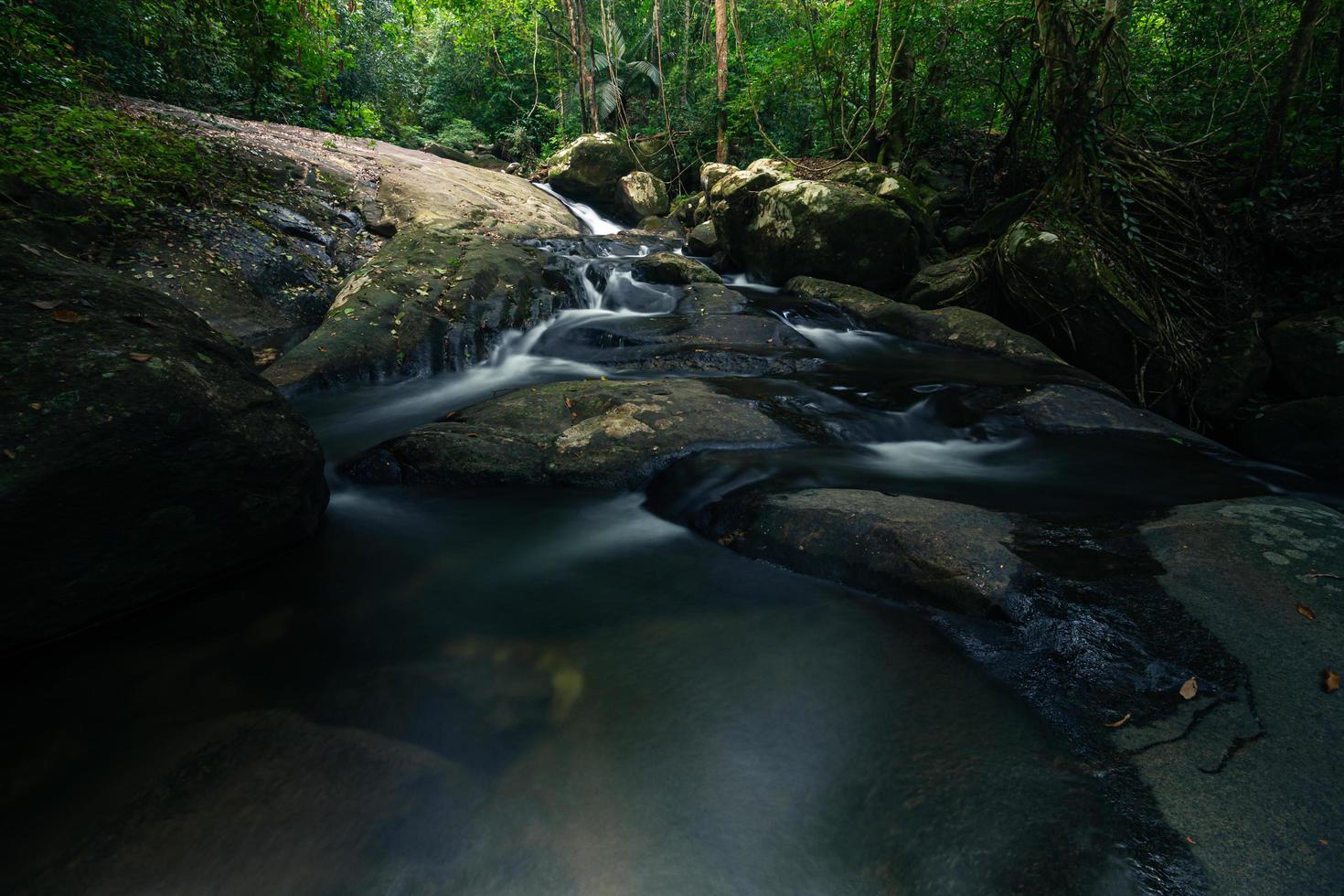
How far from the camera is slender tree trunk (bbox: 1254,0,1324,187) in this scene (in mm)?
5691

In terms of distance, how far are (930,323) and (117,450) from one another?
723cm

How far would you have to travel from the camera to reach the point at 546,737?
6.73 feet

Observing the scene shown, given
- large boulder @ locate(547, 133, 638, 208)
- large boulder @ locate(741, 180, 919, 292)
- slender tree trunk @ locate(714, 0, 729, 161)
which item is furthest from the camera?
large boulder @ locate(547, 133, 638, 208)

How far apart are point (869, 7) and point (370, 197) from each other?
27.2 feet

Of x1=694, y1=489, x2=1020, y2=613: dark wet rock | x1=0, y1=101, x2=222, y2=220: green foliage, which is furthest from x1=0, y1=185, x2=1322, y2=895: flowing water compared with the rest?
x1=0, y1=101, x2=222, y2=220: green foliage

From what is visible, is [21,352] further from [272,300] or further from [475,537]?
[272,300]

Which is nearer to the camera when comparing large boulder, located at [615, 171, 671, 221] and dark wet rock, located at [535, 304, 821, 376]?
dark wet rock, located at [535, 304, 821, 376]

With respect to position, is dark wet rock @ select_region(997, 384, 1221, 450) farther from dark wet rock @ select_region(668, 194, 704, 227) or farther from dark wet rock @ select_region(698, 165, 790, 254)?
dark wet rock @ select_region(668, 194, 704, 227)

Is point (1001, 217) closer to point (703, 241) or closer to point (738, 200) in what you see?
point (738, 200)

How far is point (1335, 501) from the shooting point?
406 cm

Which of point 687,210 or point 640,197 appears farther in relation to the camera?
point 640,197

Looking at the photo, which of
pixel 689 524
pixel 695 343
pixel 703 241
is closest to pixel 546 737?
pixel 689 524

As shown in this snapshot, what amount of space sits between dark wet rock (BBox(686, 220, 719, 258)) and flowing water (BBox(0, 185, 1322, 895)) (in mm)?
8310

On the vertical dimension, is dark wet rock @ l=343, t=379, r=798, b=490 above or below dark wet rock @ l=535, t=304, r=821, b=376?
below
